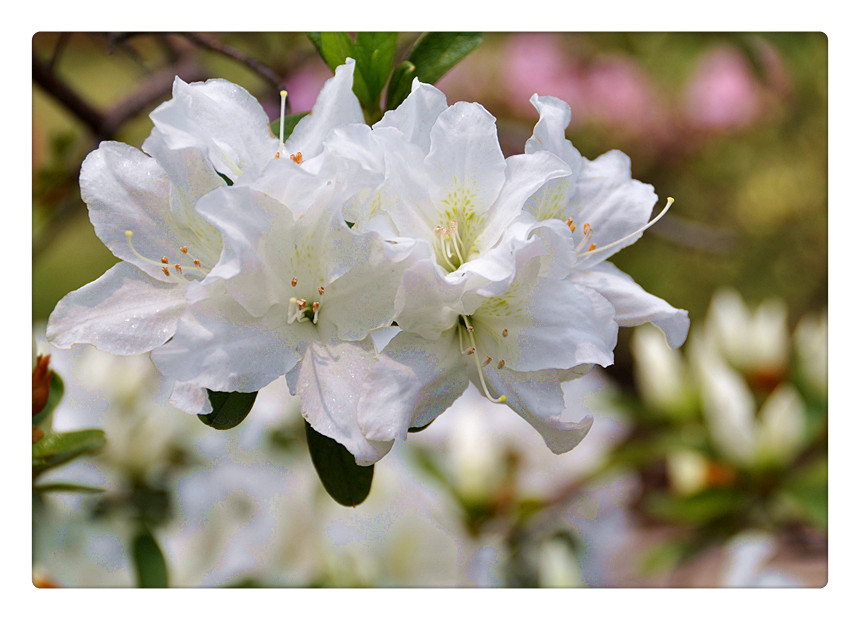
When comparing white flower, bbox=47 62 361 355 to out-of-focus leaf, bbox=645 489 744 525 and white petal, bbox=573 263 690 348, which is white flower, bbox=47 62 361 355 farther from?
out-of-focus leaf, bbox=645 489 744 525

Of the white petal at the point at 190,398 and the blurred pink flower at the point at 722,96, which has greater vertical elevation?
the white petal at the point at 190,398

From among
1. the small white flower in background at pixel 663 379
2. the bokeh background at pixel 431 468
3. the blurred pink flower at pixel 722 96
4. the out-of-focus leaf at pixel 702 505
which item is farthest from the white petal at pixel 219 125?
the blurred pink flower at pixel 722 96

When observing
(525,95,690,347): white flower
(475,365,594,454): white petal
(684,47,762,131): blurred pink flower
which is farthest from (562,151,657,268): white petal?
(684,47,762,131): blurred pink flower

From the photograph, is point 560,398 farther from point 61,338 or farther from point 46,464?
point 46,464

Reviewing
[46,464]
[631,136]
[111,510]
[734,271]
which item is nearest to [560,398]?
[46,464]

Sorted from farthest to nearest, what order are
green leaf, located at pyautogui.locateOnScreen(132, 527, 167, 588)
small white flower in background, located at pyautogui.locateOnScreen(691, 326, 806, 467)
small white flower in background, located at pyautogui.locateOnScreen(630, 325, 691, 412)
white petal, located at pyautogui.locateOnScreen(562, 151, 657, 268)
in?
small white flower in background, located at pyautogui.locateOnScreen(630, 325, 691, 412) < small white flower in background, located at pyautogui.locateOnScreen(691, 326, 806, 467) < green leaf, located at pyautogui.locateOnScreen(132, 527, 167, 588) < white petal, located at pyautogui.locateOnScreen(562, 151, 657, 268)

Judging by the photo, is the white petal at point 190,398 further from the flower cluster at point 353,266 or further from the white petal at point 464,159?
the white petal at point 464,159
